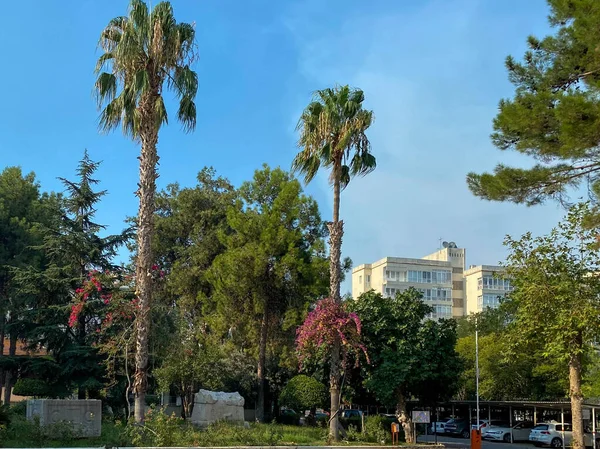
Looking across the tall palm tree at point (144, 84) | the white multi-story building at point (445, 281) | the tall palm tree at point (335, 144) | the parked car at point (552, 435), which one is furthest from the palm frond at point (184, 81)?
the white multi-story building at point (445, 281)

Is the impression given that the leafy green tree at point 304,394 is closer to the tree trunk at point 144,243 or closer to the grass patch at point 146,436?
the grass patch at point 146,436

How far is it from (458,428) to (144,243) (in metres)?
32.7

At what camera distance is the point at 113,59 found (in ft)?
70.4

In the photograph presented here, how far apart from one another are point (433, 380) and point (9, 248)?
2847cm

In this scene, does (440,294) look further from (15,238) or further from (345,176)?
(345,176)

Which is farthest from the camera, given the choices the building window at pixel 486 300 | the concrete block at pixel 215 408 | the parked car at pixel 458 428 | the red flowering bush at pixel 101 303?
the building window at pixel 486 300

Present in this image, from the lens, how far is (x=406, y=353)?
28.7m

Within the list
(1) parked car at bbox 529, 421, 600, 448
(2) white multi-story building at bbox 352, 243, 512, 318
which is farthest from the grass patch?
(2) white multi-story building at bbox 352, 243, 512, 318

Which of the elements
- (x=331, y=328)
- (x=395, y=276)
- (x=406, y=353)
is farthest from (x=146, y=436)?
(x=395, y=276)

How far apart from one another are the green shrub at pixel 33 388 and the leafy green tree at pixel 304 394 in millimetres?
11851

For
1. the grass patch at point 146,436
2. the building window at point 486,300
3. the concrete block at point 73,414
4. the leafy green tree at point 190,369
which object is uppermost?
the building window at point 486,300

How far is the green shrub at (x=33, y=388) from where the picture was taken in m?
32.2

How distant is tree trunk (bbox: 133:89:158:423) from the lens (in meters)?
19.6

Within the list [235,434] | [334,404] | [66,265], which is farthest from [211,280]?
[235,434]
